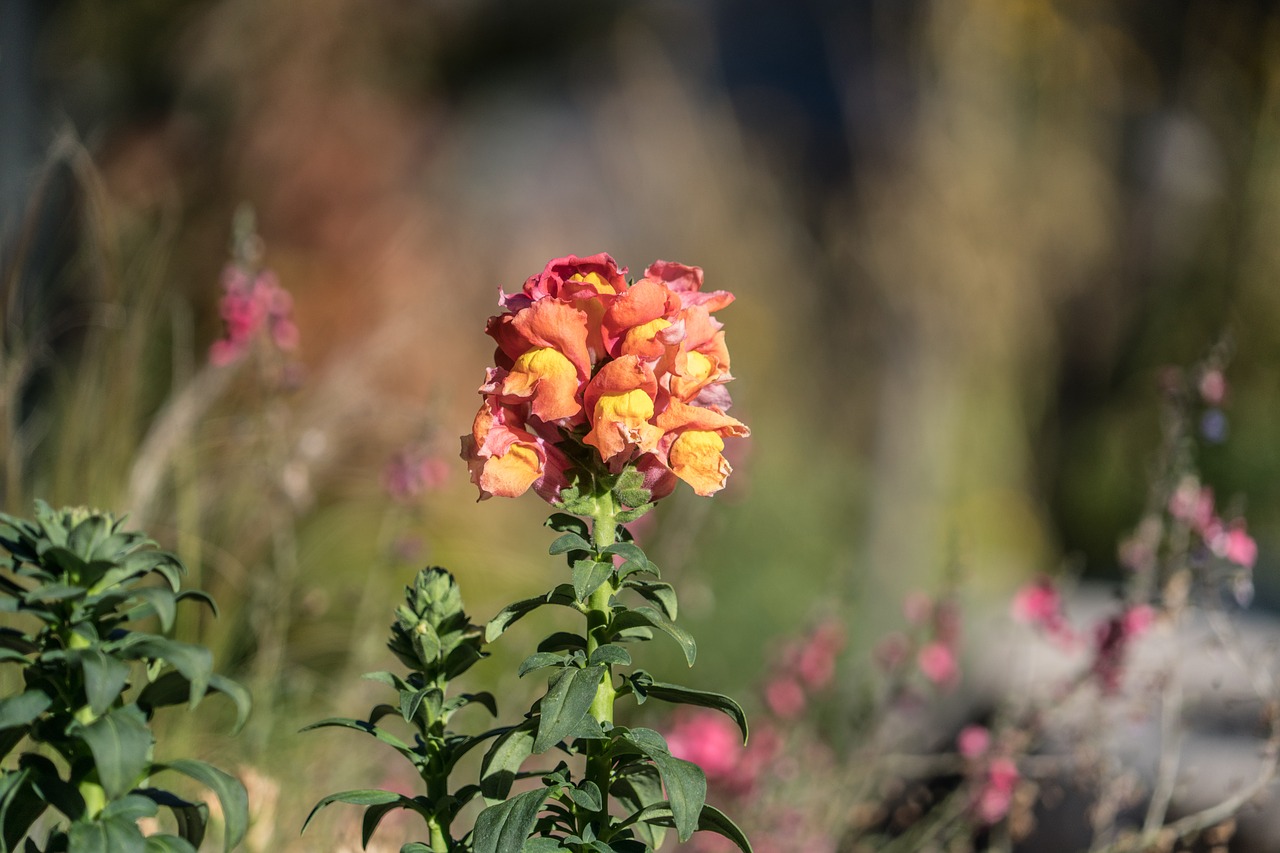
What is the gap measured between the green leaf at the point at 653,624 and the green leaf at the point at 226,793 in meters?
0.41

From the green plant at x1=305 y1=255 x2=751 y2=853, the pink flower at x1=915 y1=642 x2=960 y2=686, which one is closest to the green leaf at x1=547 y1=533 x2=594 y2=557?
the green plant at x1=305 y1=255 x2=751 y2=853

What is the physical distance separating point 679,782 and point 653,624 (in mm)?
169

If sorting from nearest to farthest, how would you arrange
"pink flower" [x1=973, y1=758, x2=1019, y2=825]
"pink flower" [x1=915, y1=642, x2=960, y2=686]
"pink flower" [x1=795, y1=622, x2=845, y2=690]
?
"pink flower" [x1=973, y1=758, x2=1019, y2=825] < "pink flower" [x1=915, y1=642, x2=960, y2=686] < "pink flower" [x1=795, y1=622, x2=845, y2=690]

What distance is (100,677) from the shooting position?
1.07 meters

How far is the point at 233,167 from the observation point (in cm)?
541

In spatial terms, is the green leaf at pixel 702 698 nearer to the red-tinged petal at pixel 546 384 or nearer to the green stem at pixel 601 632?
the green stem at pixel 601 632

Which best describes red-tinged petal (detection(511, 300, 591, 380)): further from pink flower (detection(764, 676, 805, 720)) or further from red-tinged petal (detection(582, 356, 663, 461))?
pink flower (detection(764, 676, 805, 720))

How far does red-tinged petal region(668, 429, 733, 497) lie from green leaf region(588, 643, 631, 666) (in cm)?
18

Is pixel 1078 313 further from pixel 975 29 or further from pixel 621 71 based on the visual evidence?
pixel 621 71

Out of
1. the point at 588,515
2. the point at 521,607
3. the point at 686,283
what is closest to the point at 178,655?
the point at 521,607

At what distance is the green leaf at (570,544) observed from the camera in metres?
1.19

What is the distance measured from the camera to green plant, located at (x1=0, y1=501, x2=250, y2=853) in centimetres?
109

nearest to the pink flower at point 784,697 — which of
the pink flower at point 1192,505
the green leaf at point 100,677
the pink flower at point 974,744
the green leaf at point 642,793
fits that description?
the pink flower at point 974,744

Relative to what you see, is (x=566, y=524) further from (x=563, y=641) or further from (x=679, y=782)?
(x=679, y=782)
